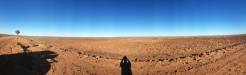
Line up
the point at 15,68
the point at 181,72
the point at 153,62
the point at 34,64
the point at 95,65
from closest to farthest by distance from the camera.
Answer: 1. the point at 15,68
2. the point at 181,72
3. the point at 34,64
4. the point at 95,65
5. the point at 153,62

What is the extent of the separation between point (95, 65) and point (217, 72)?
875 cm

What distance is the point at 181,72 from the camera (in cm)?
1703

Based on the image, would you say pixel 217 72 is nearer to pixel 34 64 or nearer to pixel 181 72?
pixel 181 72

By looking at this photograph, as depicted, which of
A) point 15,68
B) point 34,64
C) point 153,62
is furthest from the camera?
point 153,62

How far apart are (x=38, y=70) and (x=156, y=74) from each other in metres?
7.43

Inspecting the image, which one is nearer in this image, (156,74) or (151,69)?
(156,74)

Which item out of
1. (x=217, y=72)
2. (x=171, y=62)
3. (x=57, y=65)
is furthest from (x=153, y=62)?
(x=57, y=65)

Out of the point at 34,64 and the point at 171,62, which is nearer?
the point at 34,64

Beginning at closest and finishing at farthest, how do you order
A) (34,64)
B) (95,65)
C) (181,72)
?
(181,72), (34,64), (95,65)

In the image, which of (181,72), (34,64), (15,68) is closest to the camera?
(15,68)

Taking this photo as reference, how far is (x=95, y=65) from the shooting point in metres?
20.0

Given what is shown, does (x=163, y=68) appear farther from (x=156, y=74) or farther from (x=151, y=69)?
(x=156, y=74)

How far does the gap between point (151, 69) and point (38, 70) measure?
759cm

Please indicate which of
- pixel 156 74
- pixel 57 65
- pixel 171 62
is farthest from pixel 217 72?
pixel 57 65
